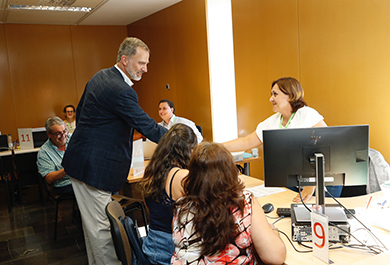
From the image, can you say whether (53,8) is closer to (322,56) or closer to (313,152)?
(322,56)

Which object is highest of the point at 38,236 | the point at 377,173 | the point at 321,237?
the point at 321,237

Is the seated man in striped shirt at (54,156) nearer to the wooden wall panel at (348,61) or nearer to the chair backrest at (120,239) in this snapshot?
the chair backrest at (120,239)

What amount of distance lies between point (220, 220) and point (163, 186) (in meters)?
0.49

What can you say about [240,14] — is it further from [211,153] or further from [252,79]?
[211,153]

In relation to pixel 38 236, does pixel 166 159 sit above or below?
above

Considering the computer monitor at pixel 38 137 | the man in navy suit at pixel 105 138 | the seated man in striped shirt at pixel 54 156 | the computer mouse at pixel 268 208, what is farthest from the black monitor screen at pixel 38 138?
the computer mouse at pixel 268 208

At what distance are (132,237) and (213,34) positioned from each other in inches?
174

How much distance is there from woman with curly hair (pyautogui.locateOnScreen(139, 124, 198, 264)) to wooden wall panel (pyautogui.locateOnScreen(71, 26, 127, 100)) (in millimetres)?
6894

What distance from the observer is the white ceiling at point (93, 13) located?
6.03 meters

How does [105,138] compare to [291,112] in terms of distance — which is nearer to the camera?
[105,138]

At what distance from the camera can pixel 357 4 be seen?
3.22m

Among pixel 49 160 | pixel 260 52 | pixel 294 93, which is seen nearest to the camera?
pixel 294 93

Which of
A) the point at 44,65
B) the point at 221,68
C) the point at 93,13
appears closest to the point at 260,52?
the point at 221,68

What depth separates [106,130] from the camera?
7.31 feet
